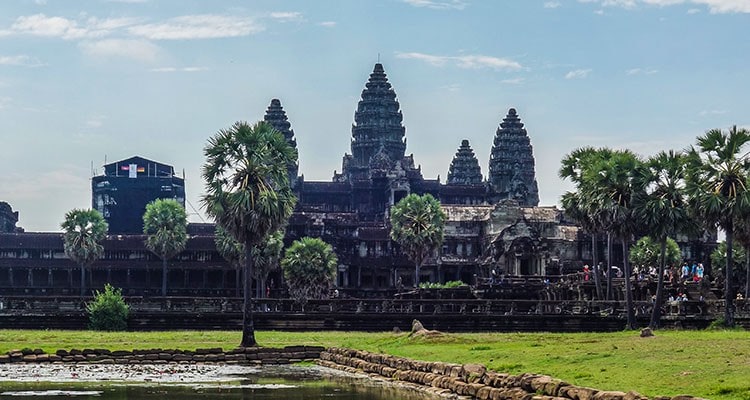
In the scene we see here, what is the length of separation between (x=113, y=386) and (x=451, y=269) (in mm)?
91690

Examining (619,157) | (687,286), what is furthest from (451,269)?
(619,157)

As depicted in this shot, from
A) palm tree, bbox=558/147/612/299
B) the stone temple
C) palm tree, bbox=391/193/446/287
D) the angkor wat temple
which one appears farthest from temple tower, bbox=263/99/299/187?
palm tree, bbox=558/147/612/299

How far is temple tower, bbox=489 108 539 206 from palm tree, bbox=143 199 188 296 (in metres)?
64.2

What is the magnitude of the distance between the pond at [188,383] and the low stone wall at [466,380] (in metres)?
0.67

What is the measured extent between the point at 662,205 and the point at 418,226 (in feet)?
151

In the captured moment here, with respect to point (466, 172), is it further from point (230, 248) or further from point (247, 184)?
point (247, 184)

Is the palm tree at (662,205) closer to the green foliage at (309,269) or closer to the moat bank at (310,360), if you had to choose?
the moat bank at (310,360)

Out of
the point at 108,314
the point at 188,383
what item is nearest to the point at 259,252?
the point at 108,314

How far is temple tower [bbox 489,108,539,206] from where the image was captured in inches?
6693

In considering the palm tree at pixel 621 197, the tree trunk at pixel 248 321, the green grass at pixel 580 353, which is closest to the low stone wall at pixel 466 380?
the green grass at pixel 580 353

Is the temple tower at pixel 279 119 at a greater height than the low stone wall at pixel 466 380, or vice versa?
the temple tower at pixel 279 119

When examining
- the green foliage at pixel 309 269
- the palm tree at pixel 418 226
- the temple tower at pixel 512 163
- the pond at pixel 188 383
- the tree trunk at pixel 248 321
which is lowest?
the pond at pixel 188 383

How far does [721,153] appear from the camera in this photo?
61.7 m

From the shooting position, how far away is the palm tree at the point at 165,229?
10919 centimetres
